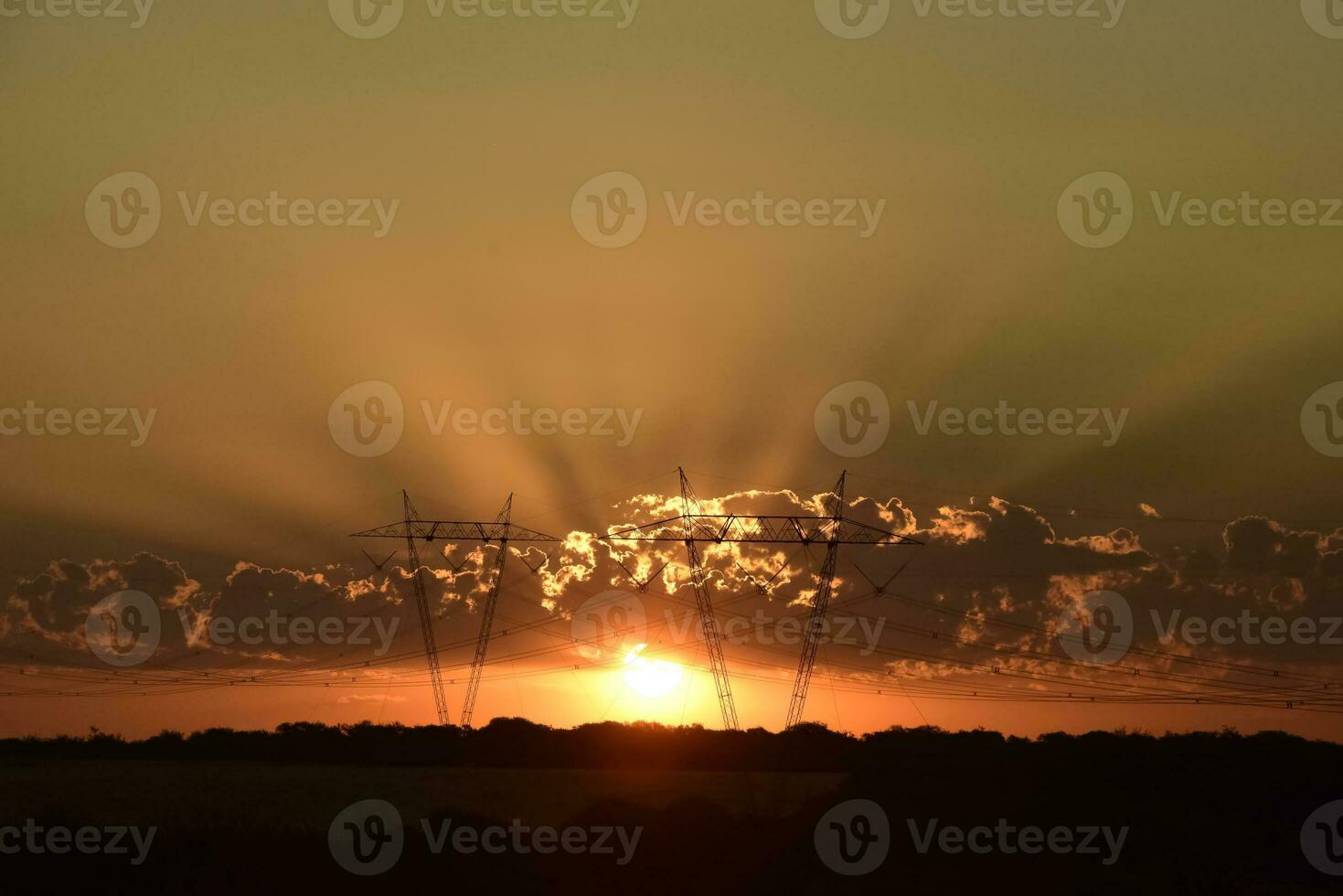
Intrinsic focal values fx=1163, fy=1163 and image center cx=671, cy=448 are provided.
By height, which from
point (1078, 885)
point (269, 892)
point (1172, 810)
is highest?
point (1172, 810)

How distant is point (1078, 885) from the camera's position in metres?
93.4

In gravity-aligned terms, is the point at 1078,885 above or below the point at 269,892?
above

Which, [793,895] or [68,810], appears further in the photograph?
[68,810]

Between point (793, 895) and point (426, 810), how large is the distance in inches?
2109

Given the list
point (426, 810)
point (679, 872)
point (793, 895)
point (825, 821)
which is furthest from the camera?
point (426, 810)

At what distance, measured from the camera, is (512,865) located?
9719 centimetres

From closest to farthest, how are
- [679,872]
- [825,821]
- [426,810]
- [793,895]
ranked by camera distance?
[793,895] → [679,872] → [825,821] → [426,810]

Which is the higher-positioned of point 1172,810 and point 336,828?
point 1172,810

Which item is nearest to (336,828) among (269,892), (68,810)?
(269,892)

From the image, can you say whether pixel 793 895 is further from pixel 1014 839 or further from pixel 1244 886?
pixel 1244 886

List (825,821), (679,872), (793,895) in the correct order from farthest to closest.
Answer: (825,821)
(679,872)
(793,895)

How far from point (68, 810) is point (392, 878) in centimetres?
6008

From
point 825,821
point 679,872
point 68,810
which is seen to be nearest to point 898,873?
point 825,821

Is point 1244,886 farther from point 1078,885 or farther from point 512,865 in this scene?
point 512,865
